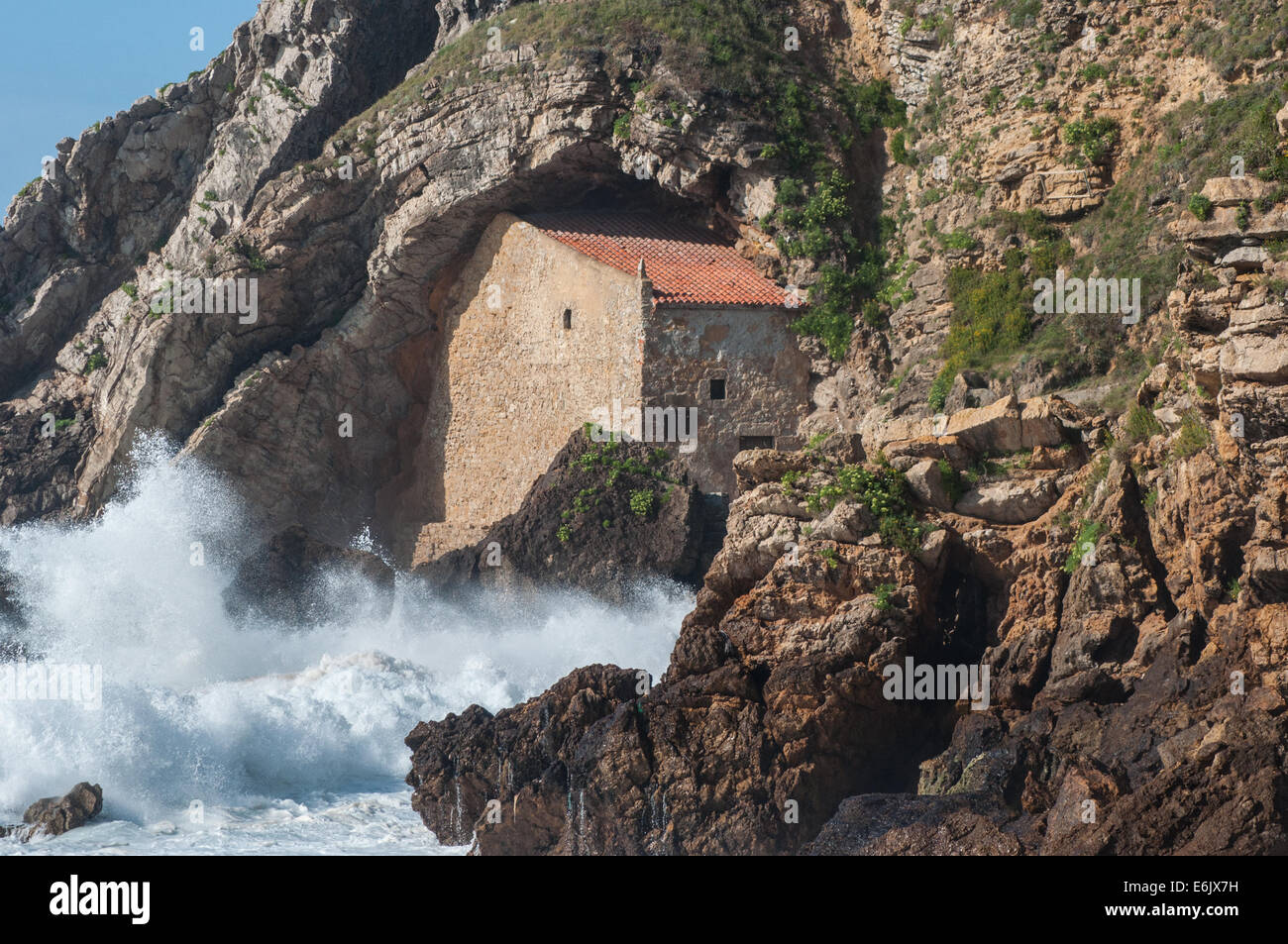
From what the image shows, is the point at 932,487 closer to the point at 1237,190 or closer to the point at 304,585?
the point at 1237,190

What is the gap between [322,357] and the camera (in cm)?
3644

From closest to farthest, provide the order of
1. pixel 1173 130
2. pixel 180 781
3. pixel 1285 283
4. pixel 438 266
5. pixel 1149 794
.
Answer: pixel 1149 794 < pixel 1285 283 < pixel 180 781 < pixel 1173 130 < pixel 438 266

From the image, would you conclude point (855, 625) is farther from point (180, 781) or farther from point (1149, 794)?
point (180, 781)

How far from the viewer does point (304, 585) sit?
34844 mm

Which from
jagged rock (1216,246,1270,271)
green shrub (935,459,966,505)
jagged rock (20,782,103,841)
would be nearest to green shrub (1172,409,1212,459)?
jagged rock (1216,246,1270,271)

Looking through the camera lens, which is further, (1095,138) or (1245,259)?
(1095,138)

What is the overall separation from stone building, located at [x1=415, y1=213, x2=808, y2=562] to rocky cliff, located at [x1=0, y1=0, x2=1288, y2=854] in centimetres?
77

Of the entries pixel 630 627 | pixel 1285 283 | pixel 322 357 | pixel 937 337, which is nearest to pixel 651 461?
pixel 630 627

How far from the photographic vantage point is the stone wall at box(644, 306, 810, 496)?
32438 millimetres

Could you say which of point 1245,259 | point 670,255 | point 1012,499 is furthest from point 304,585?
point 1245,259

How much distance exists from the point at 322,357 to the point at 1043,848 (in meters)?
22.9

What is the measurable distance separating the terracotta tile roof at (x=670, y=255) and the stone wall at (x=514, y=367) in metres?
0.47

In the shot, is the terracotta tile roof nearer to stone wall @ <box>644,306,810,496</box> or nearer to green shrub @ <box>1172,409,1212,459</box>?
stone wall @ <box>644,306,810,496</box>

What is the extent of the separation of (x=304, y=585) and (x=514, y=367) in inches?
252
